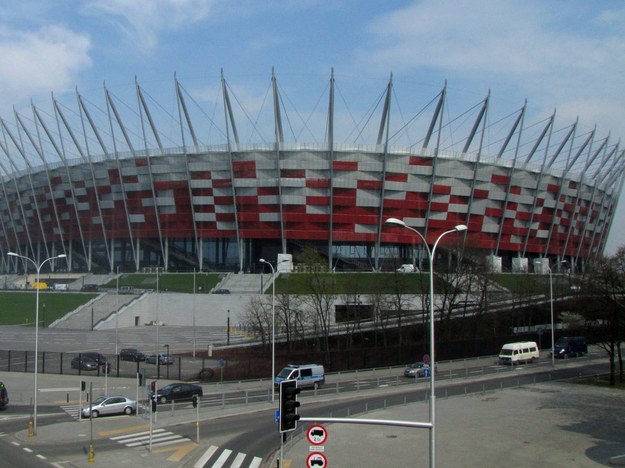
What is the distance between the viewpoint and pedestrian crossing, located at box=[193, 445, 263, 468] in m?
22.1

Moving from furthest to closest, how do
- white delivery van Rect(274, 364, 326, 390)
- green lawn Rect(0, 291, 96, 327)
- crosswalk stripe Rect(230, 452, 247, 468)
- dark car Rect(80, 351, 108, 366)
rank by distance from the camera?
1. green lawn Rect(0, 291, 96, 327)
2. dark car Rect(80, 351, 108, 366)
3. white delivery van Rect(274, 364, 326, 390)
4. crosswalk stripe Rect(230, 452, 247, 468)

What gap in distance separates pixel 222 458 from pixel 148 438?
517cm

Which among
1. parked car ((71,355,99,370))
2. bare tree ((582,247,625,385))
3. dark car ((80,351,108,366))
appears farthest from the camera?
parked car ((71,355,99,370))

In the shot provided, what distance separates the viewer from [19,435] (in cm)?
2741

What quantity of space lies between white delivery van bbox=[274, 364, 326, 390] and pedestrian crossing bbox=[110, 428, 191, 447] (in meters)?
13.1

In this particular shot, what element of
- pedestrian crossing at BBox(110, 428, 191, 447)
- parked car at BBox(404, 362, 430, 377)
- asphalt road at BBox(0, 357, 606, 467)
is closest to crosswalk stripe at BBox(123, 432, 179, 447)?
pedestrian crossing at BBox(110, 428, 191, 447)

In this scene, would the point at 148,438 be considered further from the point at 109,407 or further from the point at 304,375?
the point at 304,375

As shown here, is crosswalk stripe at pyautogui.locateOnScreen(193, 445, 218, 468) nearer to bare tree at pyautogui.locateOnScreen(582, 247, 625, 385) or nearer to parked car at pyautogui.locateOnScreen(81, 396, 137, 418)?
parked car at pyautogui.locateOnScreen(81, 396, 137, 418)

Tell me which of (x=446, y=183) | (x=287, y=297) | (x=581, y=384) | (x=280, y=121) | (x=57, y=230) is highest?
(x=280, y=121)

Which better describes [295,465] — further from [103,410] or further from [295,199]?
[295,199]

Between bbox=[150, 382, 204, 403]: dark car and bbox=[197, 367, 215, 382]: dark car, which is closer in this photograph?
bbox=[150, 382, 204, 403]: dark car

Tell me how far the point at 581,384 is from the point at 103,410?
96.1 ft

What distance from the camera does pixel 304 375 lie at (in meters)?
41.4

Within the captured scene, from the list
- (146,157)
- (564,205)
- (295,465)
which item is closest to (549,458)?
(295,465)
